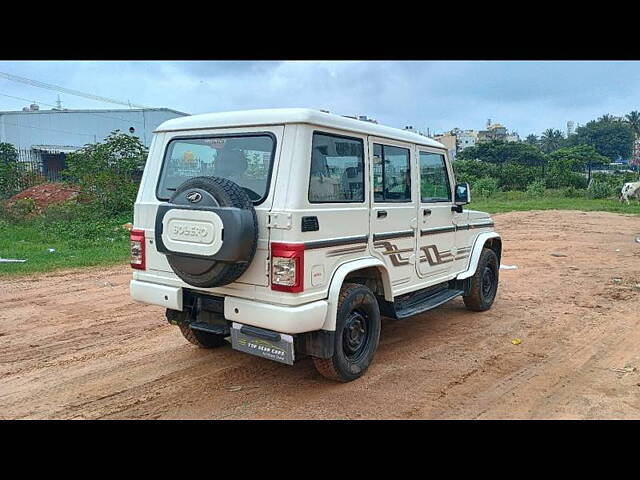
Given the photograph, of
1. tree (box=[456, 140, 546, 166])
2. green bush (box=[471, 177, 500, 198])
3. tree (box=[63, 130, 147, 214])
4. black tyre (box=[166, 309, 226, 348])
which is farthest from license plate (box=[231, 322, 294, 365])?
tree (box=[456, 140, 546, 166])

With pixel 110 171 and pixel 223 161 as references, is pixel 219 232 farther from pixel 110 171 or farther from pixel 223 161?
pixel 110 171

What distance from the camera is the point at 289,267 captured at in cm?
376

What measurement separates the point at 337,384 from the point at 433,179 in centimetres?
254

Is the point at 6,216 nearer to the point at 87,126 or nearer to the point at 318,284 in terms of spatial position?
the point at 318,284

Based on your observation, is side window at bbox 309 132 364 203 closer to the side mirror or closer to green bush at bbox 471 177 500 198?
the side mirror

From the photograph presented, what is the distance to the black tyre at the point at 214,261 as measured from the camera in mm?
3795

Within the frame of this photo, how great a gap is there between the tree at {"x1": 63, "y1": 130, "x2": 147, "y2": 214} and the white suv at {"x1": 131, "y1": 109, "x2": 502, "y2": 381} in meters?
10.9

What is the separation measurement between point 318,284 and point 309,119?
49.3 inches

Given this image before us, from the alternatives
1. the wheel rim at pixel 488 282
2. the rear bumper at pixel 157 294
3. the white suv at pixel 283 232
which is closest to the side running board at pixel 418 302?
the white suv at pixel 283 232

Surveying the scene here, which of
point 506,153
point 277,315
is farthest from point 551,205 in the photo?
point 506,153

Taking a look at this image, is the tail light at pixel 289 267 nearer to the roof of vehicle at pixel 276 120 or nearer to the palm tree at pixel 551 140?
the roof of vehicle at pixel 276 120

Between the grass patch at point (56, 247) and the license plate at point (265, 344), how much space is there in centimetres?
655

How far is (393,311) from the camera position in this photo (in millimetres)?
4902

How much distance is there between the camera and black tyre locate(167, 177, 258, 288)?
3795mm
